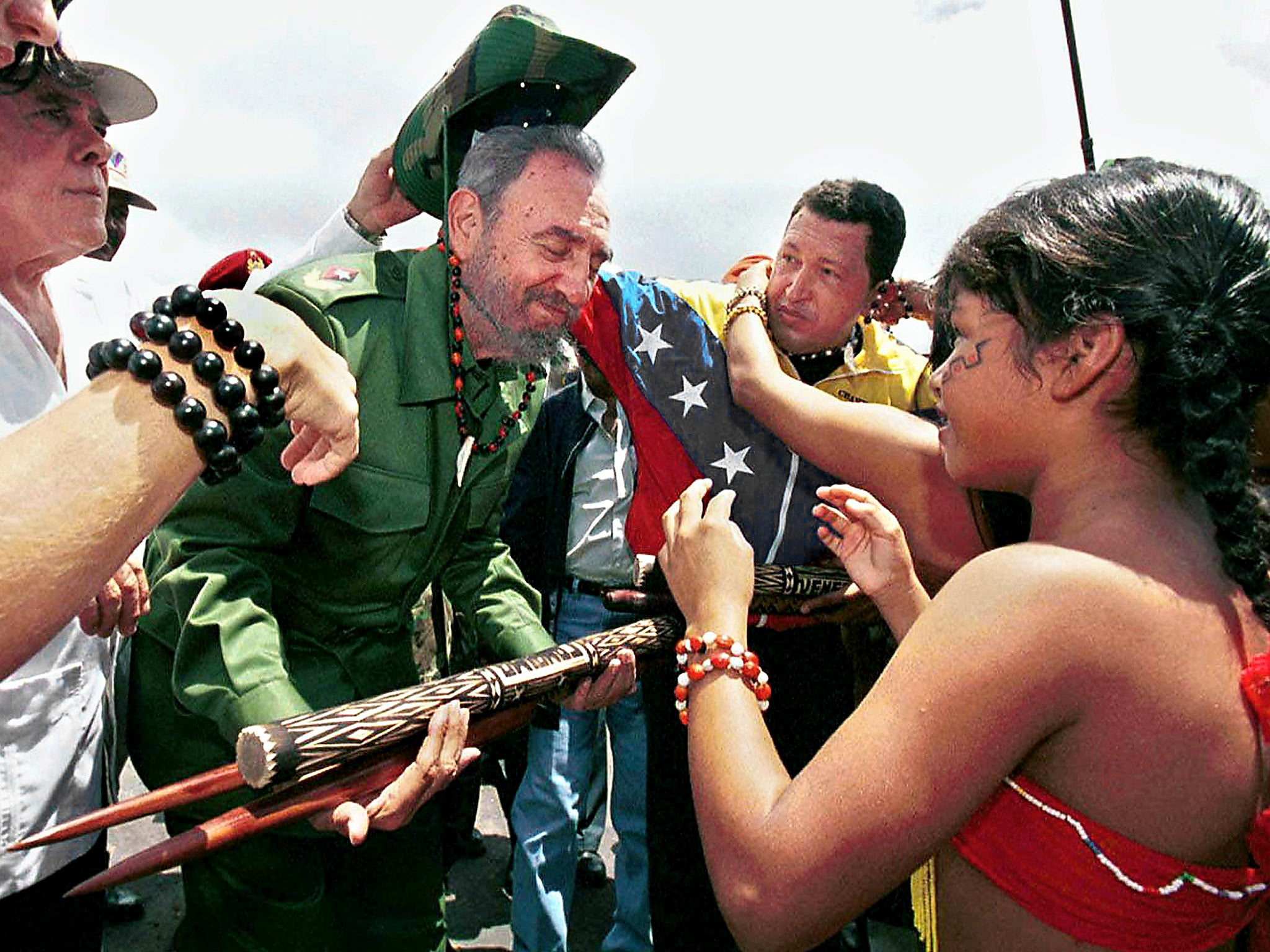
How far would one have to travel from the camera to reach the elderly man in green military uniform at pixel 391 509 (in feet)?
5.92

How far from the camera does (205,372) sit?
1.04 meters

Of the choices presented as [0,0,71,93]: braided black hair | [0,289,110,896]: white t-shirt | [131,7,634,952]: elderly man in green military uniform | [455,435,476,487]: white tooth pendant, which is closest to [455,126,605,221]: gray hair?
[131,7,634,952]: elderly man in green military uniform

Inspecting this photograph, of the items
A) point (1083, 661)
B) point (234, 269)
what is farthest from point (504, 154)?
point (234, 269)

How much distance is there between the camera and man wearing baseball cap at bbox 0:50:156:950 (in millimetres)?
1626

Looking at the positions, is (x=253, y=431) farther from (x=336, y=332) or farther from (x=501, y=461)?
(x=501, y=461)

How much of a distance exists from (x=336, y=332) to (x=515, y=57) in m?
0.77

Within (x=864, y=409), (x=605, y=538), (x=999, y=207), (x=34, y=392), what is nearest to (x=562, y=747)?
(x=605, y=538)

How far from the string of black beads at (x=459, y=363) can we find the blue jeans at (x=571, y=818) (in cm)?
146

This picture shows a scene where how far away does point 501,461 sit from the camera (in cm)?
228

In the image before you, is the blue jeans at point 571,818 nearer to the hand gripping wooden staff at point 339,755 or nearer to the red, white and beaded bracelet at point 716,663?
the hand gripping wooden staff at point 339,755

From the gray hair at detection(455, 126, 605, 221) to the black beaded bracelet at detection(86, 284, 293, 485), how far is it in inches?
45.7

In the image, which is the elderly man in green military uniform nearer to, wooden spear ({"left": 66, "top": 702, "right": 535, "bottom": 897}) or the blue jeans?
wooden spear ({"left": 66, "top": 702, "right": 535, "bottom": 897})

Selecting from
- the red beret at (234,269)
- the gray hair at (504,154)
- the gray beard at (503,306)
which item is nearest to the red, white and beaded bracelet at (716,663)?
the gray beard at (503,306)

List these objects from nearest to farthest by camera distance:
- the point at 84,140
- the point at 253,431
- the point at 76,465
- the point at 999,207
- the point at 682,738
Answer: the point at 76,465, the point at 253,431, the point at 999,207, the point at 84,140, the point at 682,738
